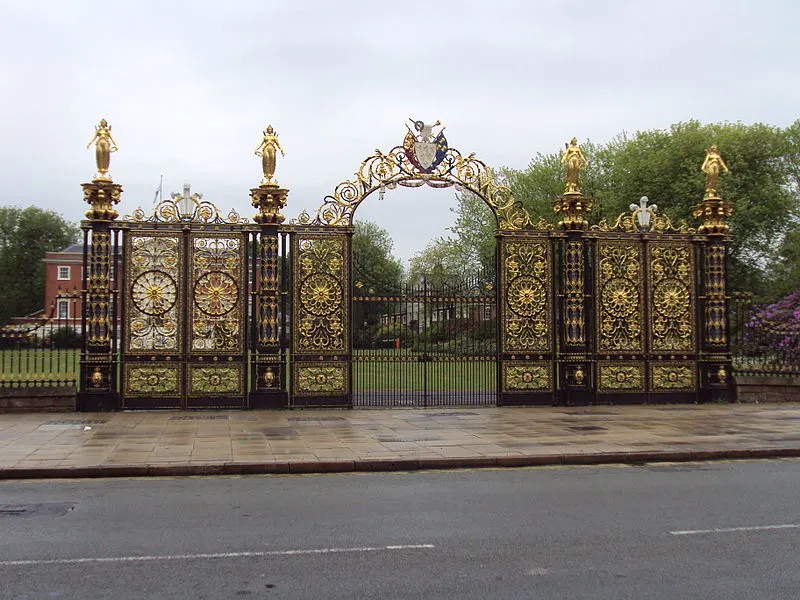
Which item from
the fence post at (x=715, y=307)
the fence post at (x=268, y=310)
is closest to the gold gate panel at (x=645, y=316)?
the fence post at (x=715, y=307)

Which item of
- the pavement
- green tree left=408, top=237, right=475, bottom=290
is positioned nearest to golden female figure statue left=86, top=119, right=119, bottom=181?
the pavement

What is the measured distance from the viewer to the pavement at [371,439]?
1032 cm

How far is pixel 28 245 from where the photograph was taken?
76.3 meters

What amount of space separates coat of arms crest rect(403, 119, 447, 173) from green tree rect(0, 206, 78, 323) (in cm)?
6343

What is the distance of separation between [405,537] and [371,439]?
5.77 metres

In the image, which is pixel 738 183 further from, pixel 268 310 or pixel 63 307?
pixel 63 307

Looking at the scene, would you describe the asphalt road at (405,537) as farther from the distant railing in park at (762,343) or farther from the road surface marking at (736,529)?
the distant railing in park at (762,343)

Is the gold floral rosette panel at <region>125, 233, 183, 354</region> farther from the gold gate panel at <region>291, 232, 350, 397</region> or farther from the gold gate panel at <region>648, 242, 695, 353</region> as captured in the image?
the gold gate panel at <region>648, 242, 695, 353</region>

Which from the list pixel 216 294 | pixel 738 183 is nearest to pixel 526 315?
pixel 216 294

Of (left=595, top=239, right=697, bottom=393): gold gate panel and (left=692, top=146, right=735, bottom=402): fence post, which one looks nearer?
(left=595, top=239, right=697, bottom=393): gold gate panel

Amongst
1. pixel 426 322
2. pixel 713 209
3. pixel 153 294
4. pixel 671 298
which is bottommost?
pixel 426 322

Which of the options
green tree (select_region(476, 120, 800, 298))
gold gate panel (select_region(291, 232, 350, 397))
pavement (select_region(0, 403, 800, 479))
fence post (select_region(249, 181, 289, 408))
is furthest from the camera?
green tree (select_region(476, 120, 800, 298))

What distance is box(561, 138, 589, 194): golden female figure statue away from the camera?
17.4 m

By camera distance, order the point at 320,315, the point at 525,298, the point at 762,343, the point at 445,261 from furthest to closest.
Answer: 1. the point at 445,261
2. the point at 762,343
3. the point at 525,298
4. the point at 320,315
